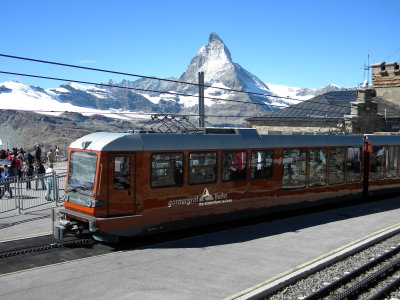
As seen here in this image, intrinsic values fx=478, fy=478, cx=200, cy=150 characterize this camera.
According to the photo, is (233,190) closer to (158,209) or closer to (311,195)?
(158,209)

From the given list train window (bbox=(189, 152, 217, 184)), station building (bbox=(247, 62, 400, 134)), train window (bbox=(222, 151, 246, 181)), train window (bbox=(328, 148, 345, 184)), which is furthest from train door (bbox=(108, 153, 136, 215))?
station building (bbox=(247, 62, 400, 134))

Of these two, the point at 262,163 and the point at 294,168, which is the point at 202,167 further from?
the point at 294,168

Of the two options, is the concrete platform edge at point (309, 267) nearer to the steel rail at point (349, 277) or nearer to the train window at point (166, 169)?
the steel rail at point (349, 277)

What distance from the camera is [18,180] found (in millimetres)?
16281

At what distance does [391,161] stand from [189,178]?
12419mm

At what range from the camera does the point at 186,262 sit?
1116 centimetres

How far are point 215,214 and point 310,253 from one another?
10.8ft

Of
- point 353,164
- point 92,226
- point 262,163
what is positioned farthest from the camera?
point 353,164

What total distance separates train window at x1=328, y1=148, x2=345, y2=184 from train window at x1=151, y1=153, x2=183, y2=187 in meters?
7.57

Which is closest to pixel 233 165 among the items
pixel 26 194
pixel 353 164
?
pixel 353 164

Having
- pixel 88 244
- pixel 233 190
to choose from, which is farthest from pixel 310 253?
pixel 88 244

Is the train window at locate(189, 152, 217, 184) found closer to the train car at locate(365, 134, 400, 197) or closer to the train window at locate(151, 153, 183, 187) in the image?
the train window at locate(151, 153, 183, 187)

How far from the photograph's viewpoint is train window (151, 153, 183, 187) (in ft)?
41.8

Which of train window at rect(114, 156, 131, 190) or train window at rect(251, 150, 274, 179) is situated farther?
train window at rect(251, 150, 274, 179)
